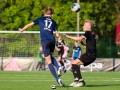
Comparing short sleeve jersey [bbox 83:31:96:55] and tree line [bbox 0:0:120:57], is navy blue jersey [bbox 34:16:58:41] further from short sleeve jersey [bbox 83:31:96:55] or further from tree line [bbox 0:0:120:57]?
tree line [bbox 0:0:120:57]

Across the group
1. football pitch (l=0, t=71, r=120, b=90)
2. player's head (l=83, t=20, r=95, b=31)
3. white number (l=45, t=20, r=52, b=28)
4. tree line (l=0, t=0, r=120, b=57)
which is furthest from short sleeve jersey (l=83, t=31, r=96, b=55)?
tree line (l=0, t=0, r=120, b=57)

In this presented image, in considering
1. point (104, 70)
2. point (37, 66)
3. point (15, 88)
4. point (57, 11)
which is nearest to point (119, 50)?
point (104, 70)

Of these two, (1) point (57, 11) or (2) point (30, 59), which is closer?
(2) point (30, 59)

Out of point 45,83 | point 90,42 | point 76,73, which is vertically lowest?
point 45,83

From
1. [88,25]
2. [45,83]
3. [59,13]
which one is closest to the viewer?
[88,25]

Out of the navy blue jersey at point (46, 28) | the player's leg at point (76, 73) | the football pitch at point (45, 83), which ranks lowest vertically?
the football pitch at point (45, 83)

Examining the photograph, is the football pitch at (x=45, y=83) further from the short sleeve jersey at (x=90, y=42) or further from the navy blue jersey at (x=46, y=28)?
the navy blue jersey at (x=46, y=28)

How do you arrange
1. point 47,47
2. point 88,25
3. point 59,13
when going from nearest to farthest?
point 88,25 → point 47,47 → point 59,13

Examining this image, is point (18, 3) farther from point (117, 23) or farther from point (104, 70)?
point (104, 70)

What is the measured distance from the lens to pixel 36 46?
3084 centimetres

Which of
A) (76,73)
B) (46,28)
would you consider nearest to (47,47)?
(46,28)

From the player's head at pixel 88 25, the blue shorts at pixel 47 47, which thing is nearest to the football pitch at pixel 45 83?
the blue shorts at pixel 47 47

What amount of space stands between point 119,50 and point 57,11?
53.0 feet

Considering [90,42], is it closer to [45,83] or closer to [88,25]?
[88,25]
